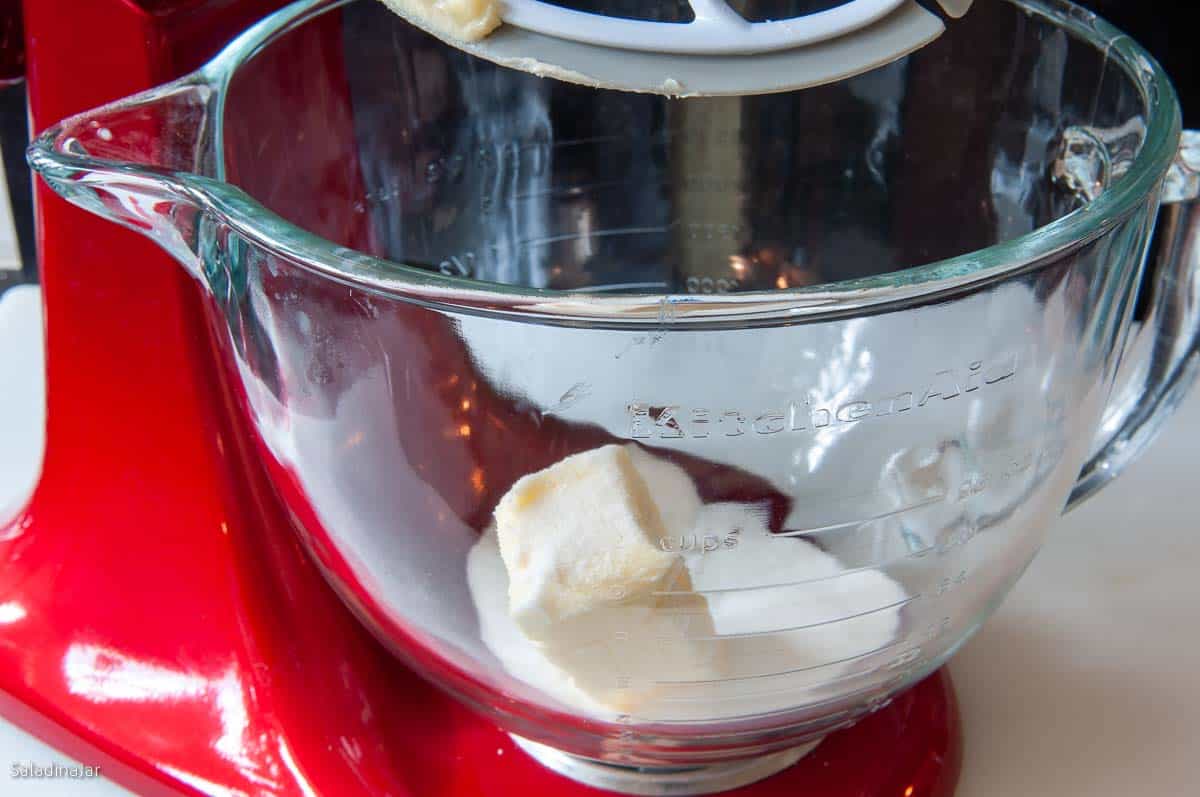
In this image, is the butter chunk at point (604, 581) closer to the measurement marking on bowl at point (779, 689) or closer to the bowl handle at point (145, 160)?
the measurement marking on bowl at point (779, 689)

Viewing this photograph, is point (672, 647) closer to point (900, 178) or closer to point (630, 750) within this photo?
point (630, 750)

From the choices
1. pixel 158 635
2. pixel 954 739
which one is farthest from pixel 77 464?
pixel 954 739

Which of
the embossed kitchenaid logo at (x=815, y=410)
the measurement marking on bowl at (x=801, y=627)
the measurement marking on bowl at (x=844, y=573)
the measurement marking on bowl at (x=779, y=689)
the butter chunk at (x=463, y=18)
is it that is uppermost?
the butter chunk at (x=463, y=18)

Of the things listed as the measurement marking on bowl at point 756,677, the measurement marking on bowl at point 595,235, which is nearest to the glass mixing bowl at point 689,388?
the measurement marking on bowl at point 756,677

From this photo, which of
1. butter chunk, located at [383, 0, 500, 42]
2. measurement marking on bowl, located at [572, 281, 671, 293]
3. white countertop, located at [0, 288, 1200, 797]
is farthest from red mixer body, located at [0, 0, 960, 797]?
measurement marking on bowl, located at [572, 281, 671, 293]

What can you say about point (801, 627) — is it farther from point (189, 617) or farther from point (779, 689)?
point (189, 617)
